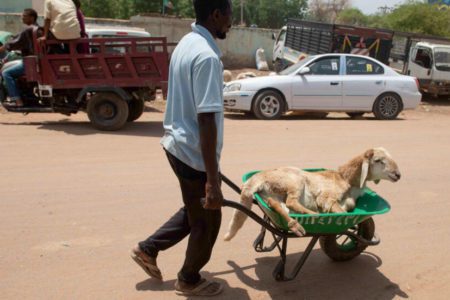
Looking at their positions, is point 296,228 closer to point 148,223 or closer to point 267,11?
point 148,223

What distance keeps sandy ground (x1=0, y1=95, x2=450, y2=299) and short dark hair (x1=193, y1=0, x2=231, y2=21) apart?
190 cm

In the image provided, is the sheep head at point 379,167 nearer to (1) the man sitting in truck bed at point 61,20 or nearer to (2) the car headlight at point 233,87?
(1) the man sitting in truck bed at point 61,20

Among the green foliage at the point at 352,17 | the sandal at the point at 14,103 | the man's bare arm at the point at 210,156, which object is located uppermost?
the green foliage at the point at 352,17

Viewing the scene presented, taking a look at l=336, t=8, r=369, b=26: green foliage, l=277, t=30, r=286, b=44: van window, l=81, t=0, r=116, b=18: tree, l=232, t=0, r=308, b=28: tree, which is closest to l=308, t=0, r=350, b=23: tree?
l=336, t=8, r=369, b=26: green foliage

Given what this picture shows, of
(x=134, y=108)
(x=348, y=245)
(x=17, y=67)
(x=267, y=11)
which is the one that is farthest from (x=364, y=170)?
(x=267, y=11)

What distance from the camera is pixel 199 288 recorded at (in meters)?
3.25

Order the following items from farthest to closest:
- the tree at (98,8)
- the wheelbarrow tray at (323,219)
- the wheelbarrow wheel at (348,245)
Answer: the tree at (98,8) < the wheelbarrow wheel at (348,245) < the wheelbarrow tray at (323,219)

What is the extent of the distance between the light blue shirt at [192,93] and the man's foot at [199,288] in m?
0.89

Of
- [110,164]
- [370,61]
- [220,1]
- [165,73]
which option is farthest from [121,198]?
[370,61]

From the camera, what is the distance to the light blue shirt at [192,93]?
259cm

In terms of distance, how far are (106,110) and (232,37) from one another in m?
15.2

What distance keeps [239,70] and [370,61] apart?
1106cm

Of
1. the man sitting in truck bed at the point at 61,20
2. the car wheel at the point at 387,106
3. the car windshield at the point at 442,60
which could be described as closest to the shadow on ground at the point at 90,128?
the man sitting in truck bed at the point at 61,20

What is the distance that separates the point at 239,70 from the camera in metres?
22.3
